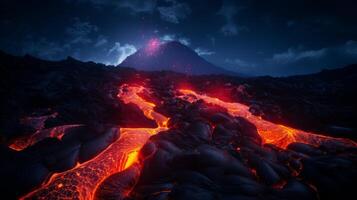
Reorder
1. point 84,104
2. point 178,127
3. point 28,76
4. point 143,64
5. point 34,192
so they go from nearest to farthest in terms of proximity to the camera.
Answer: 1. point 34,192
2. point 178,127
3. point 84,104
4. point 28,76
5. point 143,64

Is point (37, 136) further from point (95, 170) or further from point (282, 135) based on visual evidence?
point (282, 135)

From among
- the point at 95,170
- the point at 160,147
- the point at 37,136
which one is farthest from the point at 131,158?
the point at 37,136

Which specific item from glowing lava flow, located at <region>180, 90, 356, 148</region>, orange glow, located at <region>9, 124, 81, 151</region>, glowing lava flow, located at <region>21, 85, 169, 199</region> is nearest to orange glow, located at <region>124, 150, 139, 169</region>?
glowing lava flow, located at <region>21, 85, 169, 199</region>

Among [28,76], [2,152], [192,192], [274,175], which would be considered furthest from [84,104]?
[274,175]

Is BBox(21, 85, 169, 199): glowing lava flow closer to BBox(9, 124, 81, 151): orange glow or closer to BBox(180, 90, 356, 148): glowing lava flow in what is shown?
BBox(9, 124, 81, 151): orange glow

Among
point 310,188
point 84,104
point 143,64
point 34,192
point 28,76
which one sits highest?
point 143,64

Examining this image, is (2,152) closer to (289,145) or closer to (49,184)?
(49,184)

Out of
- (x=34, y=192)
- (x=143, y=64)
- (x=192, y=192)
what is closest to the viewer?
(x=192, y=192)
